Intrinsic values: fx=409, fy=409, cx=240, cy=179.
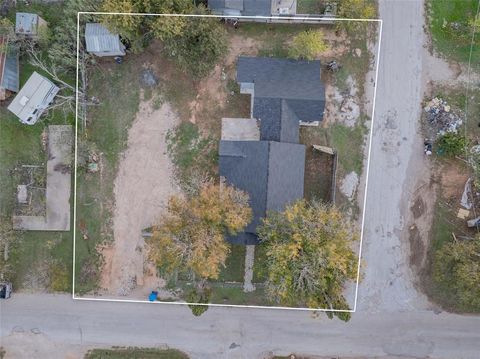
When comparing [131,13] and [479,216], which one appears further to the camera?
[479,216]

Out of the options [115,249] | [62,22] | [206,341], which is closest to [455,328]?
[206,341]

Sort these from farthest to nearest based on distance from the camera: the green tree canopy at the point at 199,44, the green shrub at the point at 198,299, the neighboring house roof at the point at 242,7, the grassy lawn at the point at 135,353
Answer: the grassy lawn at the point at 135,353 < the neighboring house roof at the point at 242,7 < the green shrub at the point at 198,299 < the green tree canopy at the point at 199,44

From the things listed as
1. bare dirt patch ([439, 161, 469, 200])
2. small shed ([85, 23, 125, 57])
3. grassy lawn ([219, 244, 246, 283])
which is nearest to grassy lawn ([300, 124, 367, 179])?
bare dirt patch ([439, 161, 469, 200])

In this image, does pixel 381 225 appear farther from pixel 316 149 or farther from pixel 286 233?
pixel 286 233

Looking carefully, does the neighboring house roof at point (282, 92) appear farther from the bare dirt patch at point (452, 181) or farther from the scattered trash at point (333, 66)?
the bare dirt patch at point (452, 181)

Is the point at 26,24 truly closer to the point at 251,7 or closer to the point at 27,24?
the point at 27,24

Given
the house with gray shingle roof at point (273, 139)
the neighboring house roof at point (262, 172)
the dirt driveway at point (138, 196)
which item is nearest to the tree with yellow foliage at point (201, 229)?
the neighboring house roof at point (262, 172)

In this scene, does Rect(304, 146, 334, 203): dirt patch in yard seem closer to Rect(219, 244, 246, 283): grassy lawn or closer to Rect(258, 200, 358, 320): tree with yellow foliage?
Rect(258, 200, 358, 320): tree with yellow foliage
